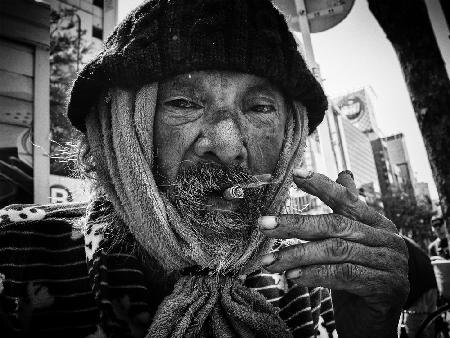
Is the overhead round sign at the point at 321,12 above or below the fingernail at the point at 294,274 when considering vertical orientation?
above

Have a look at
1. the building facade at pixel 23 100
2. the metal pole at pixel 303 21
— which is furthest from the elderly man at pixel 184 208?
the metal pole at pixel 303 21

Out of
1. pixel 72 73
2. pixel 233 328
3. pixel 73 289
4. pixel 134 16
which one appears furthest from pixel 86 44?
pixel 233 328

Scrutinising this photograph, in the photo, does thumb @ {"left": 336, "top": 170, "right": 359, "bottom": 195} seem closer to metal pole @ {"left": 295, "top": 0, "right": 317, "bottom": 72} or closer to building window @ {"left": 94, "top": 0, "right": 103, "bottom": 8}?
A: metal pole @ {"left": 295, "top": 0, "right": 317, "bottom": 72}

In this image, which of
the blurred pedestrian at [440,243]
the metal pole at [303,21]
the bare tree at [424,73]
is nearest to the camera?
the bare tree at [424,73]

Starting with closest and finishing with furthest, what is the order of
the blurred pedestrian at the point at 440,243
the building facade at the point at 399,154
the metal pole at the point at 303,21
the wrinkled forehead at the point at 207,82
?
the wrinkled forehead at the point at 207,82 < the metal pole at the point at 303,21 < the blurred pedestrian at the point at 440,243 < the building facade at the point at 399,154

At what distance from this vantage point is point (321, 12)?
20.9 ft

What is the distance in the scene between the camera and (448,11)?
13.1ft

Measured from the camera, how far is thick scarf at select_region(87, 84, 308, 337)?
4.87 ft

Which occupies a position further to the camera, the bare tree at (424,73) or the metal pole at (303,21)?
the metal pole at (303,21)

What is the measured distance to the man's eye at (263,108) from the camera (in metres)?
1.97

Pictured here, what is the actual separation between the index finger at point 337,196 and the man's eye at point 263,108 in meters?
0.86

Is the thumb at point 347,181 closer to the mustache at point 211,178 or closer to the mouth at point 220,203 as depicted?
the mustache at point 211,178

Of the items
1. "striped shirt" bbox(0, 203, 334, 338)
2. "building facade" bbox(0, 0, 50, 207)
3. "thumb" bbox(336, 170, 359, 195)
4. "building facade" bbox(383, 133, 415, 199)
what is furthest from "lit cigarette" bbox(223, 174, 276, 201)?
"building facade" bbox(383, 133, 415, 199)

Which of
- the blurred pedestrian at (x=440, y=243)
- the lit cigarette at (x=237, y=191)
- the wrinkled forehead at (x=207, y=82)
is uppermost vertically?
the wrinkled forehead at (x=207, y=82)
